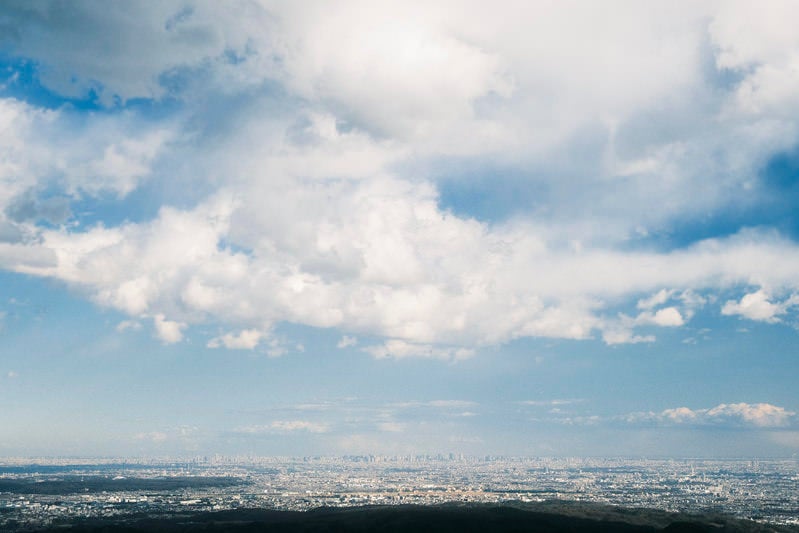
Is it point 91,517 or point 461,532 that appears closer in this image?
point 461,532

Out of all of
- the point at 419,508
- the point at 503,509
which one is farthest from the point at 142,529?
the point at 503,509

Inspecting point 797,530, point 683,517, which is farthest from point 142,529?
point 797,530

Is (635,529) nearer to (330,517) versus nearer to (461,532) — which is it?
(461,532)

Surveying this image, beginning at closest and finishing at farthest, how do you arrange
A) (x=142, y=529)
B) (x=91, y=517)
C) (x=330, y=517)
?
(x=142, y=529) < (x=330, y=517) < (x=91, y=517)

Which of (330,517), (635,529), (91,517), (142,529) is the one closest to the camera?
(635,529)

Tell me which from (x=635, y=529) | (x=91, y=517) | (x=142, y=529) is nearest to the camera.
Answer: (x=635, y=529)

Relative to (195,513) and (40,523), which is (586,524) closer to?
(195,513)

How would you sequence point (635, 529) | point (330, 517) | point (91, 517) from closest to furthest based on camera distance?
point (635, 529) < point (330, 517) < point (91, 517)

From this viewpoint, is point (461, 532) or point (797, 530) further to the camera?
point (797, 530)
